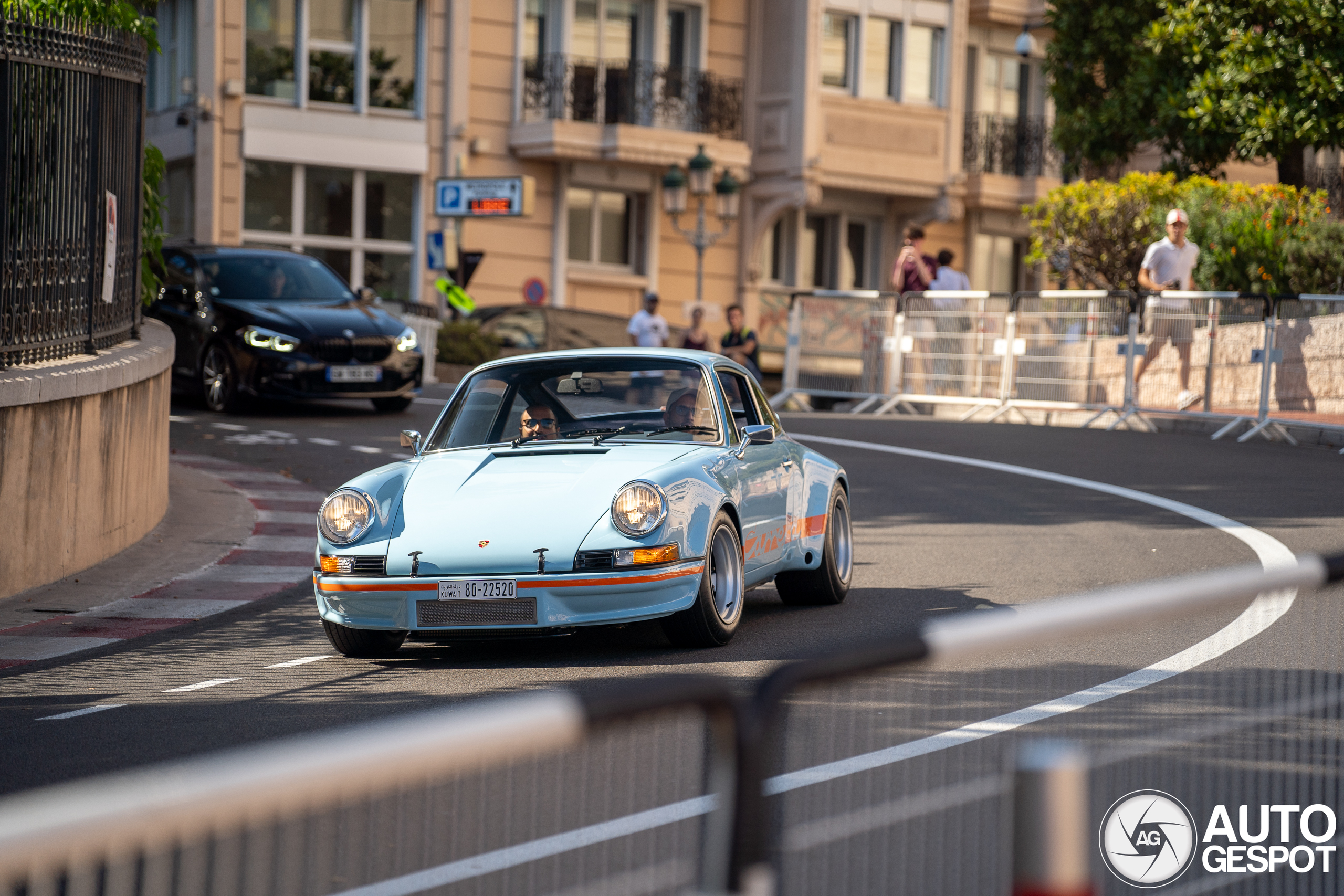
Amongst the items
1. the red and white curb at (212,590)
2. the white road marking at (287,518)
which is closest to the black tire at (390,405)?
the red and white curb at (212,590)

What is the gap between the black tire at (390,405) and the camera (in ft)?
65.1

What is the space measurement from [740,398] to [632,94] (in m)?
26.2

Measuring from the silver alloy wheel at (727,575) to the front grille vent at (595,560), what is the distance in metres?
0.68

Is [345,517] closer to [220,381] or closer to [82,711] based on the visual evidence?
[82,711]

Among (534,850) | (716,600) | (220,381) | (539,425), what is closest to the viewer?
(534,850)

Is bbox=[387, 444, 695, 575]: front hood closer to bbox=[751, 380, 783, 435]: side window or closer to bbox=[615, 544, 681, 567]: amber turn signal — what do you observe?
bbox=[615, 544, 681, 567]: amber turn signal

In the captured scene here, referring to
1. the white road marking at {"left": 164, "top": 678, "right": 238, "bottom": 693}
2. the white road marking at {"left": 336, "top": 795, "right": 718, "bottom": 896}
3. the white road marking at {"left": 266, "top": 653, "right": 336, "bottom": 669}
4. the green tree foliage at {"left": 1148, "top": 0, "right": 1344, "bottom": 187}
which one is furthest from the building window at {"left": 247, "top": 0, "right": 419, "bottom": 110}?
the white road marking at {"left": 336, "top": 795, "right": 718, "bottom": 896}

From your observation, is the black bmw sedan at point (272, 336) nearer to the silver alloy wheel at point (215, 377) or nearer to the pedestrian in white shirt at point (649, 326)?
the silver alloy wheel at point (215, 377)

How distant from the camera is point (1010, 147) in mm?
39781

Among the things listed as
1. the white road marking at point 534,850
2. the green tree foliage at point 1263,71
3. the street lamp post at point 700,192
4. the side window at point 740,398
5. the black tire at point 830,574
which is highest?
the green tree foliage at point 1263,71

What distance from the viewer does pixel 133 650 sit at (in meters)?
8.18

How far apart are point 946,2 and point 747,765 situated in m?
37.9

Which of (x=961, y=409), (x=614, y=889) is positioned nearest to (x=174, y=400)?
(x=961, y=409)
